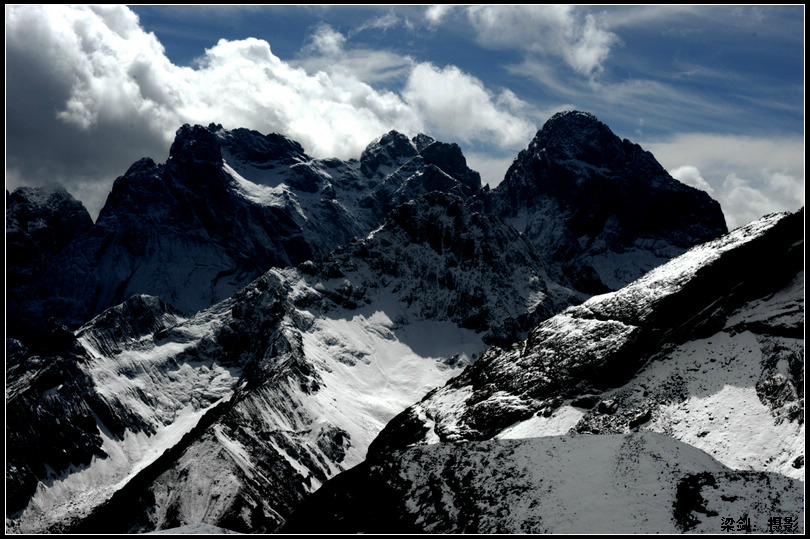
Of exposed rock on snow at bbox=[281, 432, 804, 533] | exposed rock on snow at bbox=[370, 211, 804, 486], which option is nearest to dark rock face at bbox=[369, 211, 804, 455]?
exposed rock on snow at bbox=[370, 211, 804, 486]

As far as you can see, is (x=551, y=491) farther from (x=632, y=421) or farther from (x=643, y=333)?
(x=643, y=333)

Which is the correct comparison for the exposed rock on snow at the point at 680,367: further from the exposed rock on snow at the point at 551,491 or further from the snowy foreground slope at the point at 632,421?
the exposed rock on snow at the point at 551,491

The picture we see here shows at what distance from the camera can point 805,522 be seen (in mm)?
59531

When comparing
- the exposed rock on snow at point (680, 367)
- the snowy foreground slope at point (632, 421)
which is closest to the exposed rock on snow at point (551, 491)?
the snowy foreground slope at point (632, 421)

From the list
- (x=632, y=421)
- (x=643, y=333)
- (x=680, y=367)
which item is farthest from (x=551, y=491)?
(x=643, y=333)

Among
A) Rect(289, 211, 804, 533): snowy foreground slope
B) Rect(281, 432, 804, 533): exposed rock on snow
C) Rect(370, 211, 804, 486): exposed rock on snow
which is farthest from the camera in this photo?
Rect(370, 211, 804, 486): exposed rock on snow

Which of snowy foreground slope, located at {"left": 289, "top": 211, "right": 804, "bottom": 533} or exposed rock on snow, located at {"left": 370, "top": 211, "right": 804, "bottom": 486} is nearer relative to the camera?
snowy foreground slope, located at {"left": 289, "top": 211, "right": 804, "bottom": 533}

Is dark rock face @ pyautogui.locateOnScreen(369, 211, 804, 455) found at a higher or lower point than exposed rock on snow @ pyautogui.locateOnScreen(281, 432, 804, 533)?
higher

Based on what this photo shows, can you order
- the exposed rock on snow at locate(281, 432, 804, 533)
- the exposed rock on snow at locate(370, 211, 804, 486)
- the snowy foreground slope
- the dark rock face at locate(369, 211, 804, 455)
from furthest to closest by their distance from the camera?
the dark rock face at locate(369, 211, 804, 455), the exposed rock on snow at locate(370, 211, 804, 486), the snowy foreground slope, the exposed rock on snow at locate(281, 432, 804, 533)

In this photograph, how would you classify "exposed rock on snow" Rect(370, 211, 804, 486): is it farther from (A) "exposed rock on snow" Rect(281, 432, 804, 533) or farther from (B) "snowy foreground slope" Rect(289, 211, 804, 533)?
(A) "exposed rock on snow" Rect(281, 432, 804, 533)

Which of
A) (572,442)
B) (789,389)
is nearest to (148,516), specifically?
(572,442)

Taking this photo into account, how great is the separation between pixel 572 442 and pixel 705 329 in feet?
96.1

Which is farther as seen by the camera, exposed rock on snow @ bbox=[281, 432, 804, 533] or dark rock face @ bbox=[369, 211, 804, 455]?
dark rock face @ bbox=[369, 211, 804, 455]

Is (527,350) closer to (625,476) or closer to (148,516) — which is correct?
(625,476)
